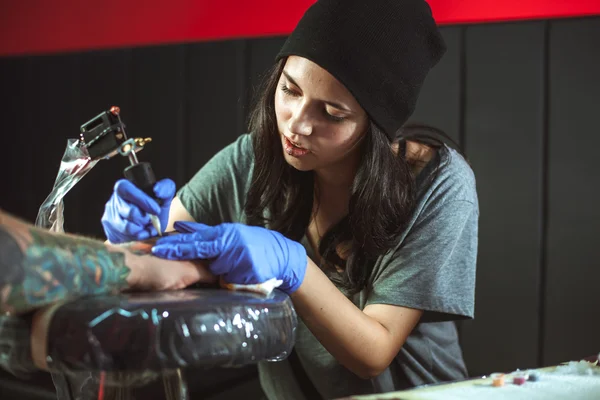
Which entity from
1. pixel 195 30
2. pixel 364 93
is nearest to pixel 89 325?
pixel 364 93

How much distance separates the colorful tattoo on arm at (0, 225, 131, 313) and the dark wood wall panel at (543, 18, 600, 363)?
122 cm

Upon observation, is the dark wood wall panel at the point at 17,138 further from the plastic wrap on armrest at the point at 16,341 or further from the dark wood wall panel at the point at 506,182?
the plastic wrap on armrest at the point at 16,341

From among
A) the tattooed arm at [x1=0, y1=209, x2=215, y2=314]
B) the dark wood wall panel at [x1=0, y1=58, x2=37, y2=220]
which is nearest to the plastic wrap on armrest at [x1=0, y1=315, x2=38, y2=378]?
the tattooed arm at [x1=0, y1=209, x2=215, y2=314]

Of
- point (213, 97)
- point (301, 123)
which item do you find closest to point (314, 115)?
point (301, 123)

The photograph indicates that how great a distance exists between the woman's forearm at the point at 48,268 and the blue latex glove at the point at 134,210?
0.37 feet

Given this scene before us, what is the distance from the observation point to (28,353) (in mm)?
642

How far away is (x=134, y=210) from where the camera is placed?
86 cm

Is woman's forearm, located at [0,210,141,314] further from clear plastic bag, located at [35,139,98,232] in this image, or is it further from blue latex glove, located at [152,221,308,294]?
clear plastic bag, located at [35,139,98,232]

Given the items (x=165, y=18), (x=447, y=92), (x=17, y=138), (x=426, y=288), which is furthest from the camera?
(x=17, y=138)

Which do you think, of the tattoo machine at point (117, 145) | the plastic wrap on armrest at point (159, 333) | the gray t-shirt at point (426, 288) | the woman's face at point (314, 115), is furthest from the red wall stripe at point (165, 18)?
the plastic wrap on armrest at point (159, 333)

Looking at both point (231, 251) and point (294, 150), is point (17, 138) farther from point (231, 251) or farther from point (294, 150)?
point (231, 251)

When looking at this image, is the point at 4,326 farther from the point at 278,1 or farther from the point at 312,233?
the point at 278,1

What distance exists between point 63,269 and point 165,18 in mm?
1654

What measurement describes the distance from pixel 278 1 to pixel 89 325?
151cm
